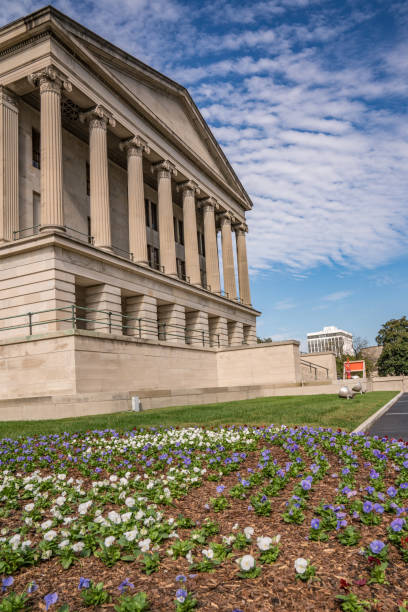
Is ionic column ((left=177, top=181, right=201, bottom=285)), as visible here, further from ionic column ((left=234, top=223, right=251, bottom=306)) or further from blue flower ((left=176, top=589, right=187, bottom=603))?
blue flower ((left=176, top=589, right=187, bottom=603))

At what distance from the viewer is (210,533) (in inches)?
191

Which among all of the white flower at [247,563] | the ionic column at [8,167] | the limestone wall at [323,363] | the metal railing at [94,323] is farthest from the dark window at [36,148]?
the white flower at [247,563]

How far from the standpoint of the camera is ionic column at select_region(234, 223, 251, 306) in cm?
5203

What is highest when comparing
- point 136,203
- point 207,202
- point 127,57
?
point 127,57

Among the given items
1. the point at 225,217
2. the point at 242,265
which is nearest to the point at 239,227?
the point at 225,217

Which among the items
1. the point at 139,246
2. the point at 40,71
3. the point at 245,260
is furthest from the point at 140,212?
the point at 245,260

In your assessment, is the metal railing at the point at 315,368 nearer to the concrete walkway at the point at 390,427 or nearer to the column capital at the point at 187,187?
the column capital at the point at 187,187

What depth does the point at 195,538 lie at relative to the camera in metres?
4.56

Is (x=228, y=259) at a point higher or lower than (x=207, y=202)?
lower

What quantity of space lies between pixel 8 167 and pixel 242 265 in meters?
30.8

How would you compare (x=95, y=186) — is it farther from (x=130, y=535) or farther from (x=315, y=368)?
(x=130, y=535)

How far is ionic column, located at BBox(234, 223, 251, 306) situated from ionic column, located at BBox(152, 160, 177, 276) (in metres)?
15.6

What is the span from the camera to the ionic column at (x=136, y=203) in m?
33.2

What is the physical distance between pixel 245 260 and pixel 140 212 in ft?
72.6
